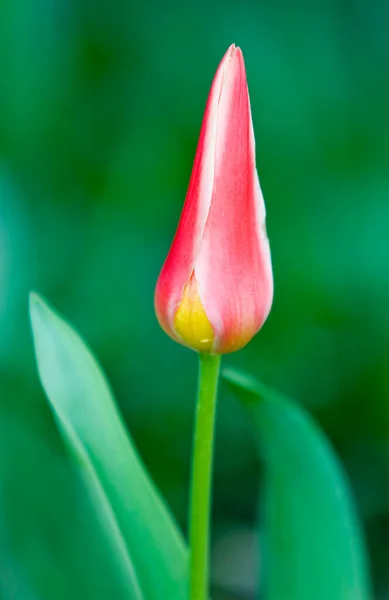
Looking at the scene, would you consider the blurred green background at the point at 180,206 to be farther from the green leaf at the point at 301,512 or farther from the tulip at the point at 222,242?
the tulip at the point at 222,242

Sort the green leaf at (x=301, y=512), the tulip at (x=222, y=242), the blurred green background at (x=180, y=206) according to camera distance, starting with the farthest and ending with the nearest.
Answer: the blurred green background at (x=180, y=206) < the green leaf at (x=301, y=512) < the tulip at (x=222, y=242)

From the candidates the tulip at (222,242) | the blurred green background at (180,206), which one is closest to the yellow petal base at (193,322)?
the tulip at (222,242)

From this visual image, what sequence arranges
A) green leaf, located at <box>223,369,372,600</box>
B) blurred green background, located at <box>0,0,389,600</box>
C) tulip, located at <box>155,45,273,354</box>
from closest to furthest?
tulip, located at <box>155,45,273,354</box> → green leaf, located at <box>223,369,372,600</box> → blurred green background, located at <box>0,0,389,600</box>

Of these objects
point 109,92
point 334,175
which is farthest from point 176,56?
point 334,175

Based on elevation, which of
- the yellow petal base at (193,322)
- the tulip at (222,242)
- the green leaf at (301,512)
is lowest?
the green leaf at (301,512)

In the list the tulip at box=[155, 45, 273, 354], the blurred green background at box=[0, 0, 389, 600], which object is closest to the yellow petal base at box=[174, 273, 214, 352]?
the tulip at box=[155, 45, 273, 354]

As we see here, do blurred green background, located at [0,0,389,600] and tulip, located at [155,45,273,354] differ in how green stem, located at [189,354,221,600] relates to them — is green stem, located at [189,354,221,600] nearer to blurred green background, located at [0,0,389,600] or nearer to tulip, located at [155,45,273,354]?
tulip, located at [155,45,273,354]

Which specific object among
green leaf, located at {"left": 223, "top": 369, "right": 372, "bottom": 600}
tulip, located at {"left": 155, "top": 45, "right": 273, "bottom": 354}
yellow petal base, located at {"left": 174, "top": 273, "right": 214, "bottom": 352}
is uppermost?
tulip, located at {"left": 155, "top": 45, "right": 273, "bottom": 354}
